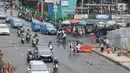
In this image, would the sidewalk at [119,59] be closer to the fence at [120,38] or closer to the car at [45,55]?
the fence at [120,38]

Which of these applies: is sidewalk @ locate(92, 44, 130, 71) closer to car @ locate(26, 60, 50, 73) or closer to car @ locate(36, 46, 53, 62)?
car @ locate(36, 46, 53, 62)

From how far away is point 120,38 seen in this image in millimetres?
47656

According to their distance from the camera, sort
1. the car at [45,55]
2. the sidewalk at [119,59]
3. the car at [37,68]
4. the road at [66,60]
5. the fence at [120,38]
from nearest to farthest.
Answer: the car at [37,68] → the road at [66,60] → the sidewalk at [119,59] → the car at [45,55] → the fence at [120,38]

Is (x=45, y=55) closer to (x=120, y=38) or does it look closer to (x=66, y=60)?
(x=66, y=60)

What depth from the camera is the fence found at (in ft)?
151

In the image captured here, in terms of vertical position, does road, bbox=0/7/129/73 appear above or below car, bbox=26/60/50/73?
below

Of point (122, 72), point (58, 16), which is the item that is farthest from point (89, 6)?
point (122, 72)

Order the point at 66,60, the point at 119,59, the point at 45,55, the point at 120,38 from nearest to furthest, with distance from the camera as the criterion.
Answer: the point at 45,55
the point at 66,60
the point at 119,59
the point at 120,38

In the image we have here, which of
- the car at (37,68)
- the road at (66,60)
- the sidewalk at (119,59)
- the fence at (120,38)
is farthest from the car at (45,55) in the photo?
the fence at (120,38)

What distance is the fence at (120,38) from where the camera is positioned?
46.1 m

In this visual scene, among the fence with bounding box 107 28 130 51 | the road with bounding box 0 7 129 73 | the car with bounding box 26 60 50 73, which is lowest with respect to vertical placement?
the road with bounding box 0 7 129 73

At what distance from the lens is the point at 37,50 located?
4034cm

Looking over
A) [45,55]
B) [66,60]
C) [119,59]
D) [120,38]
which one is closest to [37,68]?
[45,55]

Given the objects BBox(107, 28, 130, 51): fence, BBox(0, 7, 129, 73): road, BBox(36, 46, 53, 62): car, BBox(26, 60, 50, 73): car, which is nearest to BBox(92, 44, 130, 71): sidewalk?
BBox(0, 7, 129, 73): road
